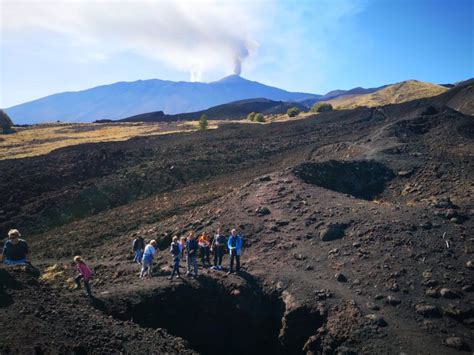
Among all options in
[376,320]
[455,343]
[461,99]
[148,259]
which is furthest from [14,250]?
[461,99]

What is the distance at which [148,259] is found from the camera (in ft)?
58.1

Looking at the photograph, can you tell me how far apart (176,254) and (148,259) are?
1.42 metres

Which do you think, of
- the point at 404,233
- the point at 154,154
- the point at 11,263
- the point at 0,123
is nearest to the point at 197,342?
the point at 11,263

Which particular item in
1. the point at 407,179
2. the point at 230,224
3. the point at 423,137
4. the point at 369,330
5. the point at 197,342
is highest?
the point at 423,137

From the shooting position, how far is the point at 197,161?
4606 cm

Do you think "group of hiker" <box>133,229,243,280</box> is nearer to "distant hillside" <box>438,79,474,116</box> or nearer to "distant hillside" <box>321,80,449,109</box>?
"distant hillside" <box>438,79,474,116</box>

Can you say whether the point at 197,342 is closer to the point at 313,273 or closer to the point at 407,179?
the point at 313,273

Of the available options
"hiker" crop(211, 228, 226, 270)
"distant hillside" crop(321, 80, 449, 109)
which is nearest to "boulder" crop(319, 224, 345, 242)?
"hiker" crop(211, 228, 226, 270)

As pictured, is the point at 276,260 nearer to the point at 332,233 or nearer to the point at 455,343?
the point at 332,233

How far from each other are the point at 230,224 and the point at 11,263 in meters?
11.6

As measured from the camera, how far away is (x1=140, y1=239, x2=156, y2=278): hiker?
1745cm

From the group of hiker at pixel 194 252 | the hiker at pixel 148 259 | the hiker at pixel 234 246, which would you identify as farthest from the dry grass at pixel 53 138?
the hiker at pixel 234 246

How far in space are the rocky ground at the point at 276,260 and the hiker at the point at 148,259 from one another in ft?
1.54

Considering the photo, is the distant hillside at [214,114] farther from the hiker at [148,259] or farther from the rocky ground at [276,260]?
the hiker at [148,259]
